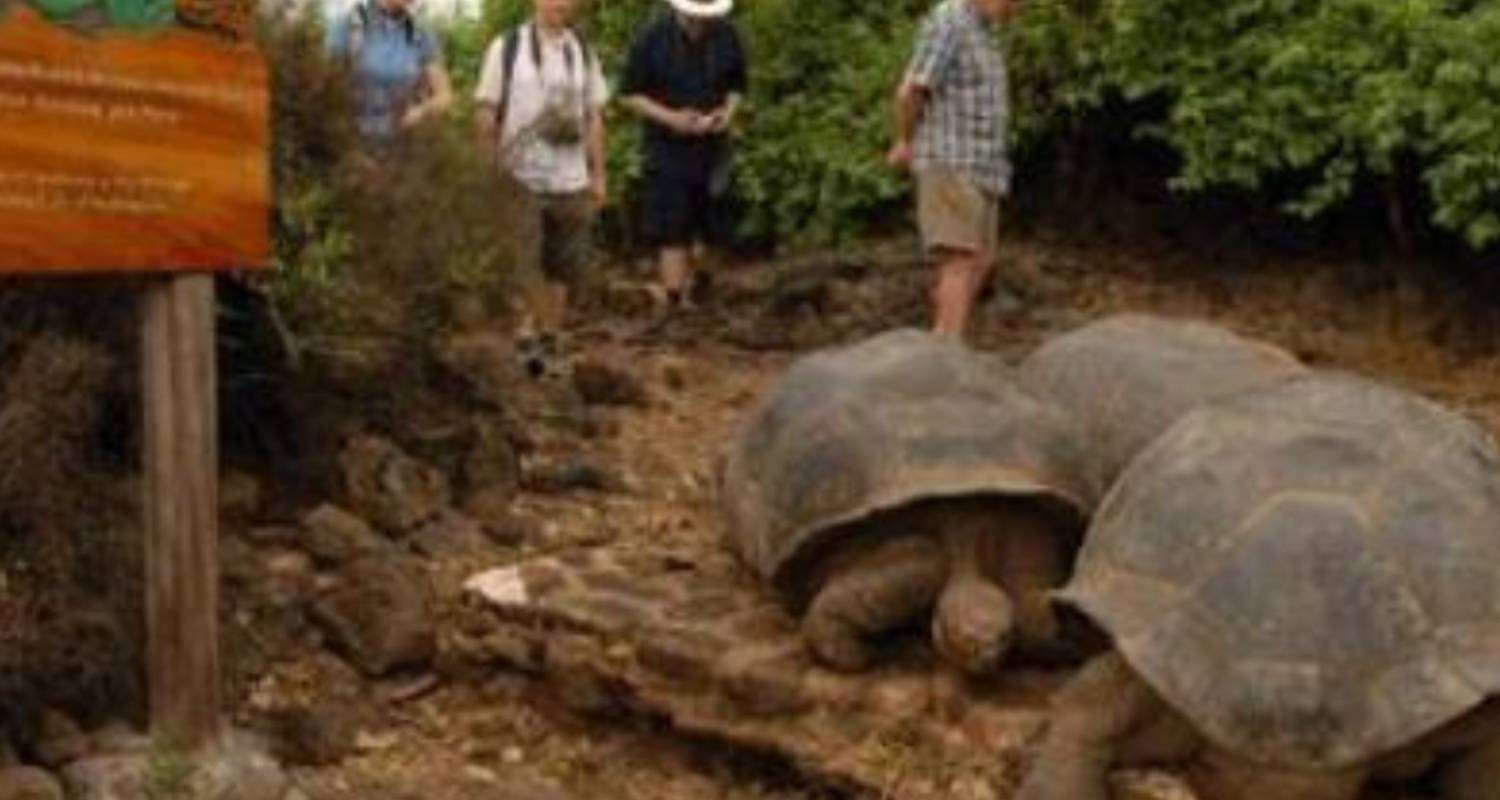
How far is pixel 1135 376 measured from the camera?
7527mm

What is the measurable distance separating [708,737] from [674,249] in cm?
477

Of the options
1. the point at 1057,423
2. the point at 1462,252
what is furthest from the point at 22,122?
the point at 1462,252

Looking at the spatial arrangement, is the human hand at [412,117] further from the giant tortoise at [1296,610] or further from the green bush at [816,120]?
the green bush at [816,120]

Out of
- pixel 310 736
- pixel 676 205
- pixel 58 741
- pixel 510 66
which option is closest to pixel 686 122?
pixel 676 205

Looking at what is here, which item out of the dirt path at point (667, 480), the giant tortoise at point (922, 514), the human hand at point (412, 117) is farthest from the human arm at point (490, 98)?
the giant tortoise at point (922, 514)

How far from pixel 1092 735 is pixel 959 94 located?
12.2ft

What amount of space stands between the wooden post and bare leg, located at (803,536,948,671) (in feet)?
5.19

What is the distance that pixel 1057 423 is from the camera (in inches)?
284

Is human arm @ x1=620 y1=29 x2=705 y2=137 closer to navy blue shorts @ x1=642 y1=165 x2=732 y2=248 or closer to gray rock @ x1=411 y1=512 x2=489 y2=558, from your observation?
navy blue shorts @ x1=642 y1=165 x2=732 y2=248

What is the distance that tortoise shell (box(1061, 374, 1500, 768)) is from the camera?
18.8ft

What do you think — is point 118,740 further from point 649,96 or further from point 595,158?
→ point 649,96

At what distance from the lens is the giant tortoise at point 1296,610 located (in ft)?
18.8

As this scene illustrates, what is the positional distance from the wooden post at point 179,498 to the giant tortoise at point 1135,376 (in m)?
2.37

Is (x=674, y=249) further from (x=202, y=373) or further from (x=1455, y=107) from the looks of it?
(x=202, y=373)
